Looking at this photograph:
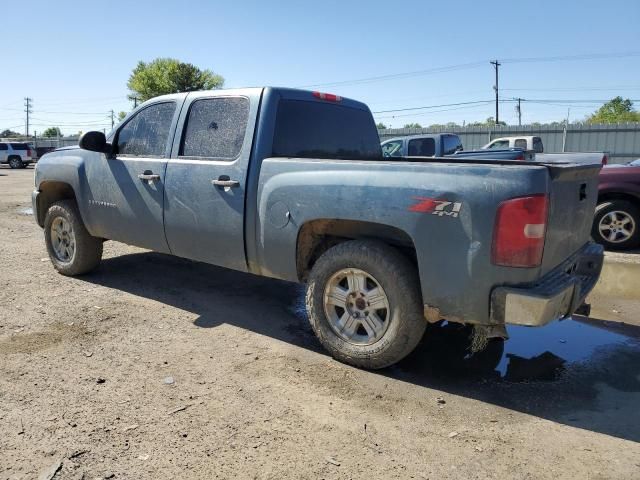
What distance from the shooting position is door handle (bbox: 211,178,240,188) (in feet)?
13.6

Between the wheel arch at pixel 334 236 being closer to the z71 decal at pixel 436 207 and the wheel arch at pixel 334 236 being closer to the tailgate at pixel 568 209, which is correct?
the z71 decal at pixel 436 207

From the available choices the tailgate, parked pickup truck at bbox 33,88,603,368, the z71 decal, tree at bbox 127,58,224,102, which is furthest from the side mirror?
tree at bbox 127,58,224,102

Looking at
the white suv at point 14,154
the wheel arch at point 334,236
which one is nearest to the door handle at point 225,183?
the wheel arch at point 334,236

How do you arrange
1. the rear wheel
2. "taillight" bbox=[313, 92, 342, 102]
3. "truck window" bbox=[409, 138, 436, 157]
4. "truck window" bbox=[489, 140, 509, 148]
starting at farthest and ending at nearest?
1. the rear wheel
2. "truck window" bbox=[489, 140, 509, 148]
3. "truck window" bbox=[409, 138, 436, 157]
4. "taillight" bbox=[313, 92, 342, 102]

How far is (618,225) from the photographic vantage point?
7.89 meters

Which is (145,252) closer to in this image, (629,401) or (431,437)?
(431,437)

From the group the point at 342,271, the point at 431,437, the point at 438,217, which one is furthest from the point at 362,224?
the point at 431,437

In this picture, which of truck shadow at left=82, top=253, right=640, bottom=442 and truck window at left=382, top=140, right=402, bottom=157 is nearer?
truck shadow at left=82, top=253, right=640, bottom=442

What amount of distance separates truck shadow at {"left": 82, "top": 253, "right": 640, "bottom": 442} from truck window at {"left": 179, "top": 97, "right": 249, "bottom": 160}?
154cm

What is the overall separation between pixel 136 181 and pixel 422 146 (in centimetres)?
972

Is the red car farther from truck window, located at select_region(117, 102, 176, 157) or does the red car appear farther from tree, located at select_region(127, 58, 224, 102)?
tree, located at select_region(127, 58, 224, 102)

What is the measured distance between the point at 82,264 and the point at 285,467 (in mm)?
4216

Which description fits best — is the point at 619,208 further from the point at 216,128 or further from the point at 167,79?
the point at 167,79

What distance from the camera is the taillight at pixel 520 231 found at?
2922 mm
